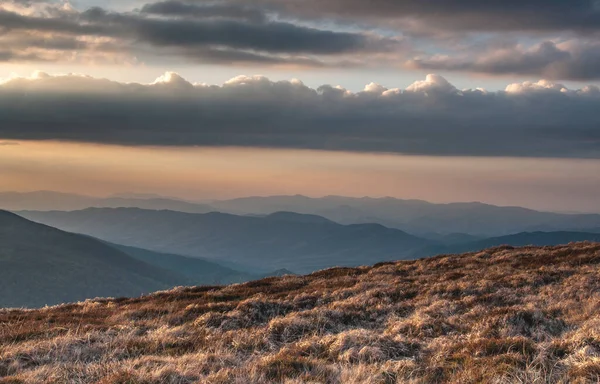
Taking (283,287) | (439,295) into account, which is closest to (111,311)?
(283,287)

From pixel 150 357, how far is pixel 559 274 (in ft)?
79.4

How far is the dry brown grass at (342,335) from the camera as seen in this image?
36.4 feet

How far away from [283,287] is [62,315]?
14140mm

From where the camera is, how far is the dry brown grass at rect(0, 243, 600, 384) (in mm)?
11086

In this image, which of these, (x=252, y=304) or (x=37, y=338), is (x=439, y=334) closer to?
(x=252, y=304)

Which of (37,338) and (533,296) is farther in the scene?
(533,296)

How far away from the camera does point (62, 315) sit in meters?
23.5

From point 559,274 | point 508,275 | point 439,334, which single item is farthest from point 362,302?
point 559,274

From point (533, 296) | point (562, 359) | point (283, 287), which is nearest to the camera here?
point (562, 359)

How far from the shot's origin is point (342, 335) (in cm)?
1480

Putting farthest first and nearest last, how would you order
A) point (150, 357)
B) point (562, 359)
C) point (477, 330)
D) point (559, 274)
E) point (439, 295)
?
point (559, 274) → point (439, 295) → point (477, 330) → point (150, 357) → point (562, 359)

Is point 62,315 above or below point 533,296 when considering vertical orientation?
below

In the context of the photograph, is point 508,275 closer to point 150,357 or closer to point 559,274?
point 559,274

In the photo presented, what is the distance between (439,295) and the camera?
2495 cm
